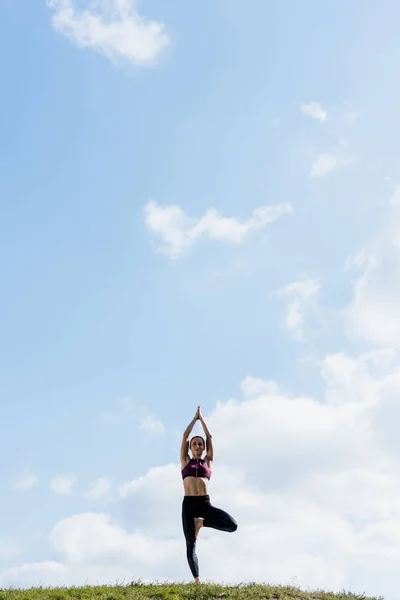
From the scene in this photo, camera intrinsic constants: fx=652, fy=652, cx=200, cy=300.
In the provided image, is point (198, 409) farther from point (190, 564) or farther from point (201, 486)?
point (190, 564)

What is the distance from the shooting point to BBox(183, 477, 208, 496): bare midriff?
1728cm

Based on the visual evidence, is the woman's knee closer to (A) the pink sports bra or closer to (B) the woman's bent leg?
(B) the woman's bent leg

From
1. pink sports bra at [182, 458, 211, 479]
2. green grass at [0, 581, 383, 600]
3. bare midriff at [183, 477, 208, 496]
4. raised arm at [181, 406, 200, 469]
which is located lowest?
green grass at [0, 581, 383, 600]

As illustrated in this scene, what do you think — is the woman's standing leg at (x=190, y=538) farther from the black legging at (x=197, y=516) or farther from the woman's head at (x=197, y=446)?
the woman's head at (x=197, y=446)

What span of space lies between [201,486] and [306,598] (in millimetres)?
3739

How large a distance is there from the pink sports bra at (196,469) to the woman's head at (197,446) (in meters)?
0.19

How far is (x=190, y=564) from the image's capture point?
16.9 metres

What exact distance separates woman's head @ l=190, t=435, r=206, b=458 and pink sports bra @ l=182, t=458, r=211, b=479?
187 millimetres

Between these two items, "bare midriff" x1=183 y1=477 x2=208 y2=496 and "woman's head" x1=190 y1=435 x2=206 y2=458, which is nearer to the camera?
"bare midriff" x1=183 y1=477 x2=208 y2=496

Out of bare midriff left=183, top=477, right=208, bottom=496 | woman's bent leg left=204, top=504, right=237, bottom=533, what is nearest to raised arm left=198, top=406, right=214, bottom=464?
bare midriff left=183, top=477, right=208, bottom=496

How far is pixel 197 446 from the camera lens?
17.7m

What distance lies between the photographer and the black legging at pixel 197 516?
16938mm

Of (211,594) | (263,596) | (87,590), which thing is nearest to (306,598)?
(263,596)

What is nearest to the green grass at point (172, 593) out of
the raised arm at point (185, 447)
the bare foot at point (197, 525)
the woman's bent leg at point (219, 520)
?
the bare foot at point (197, 525)
